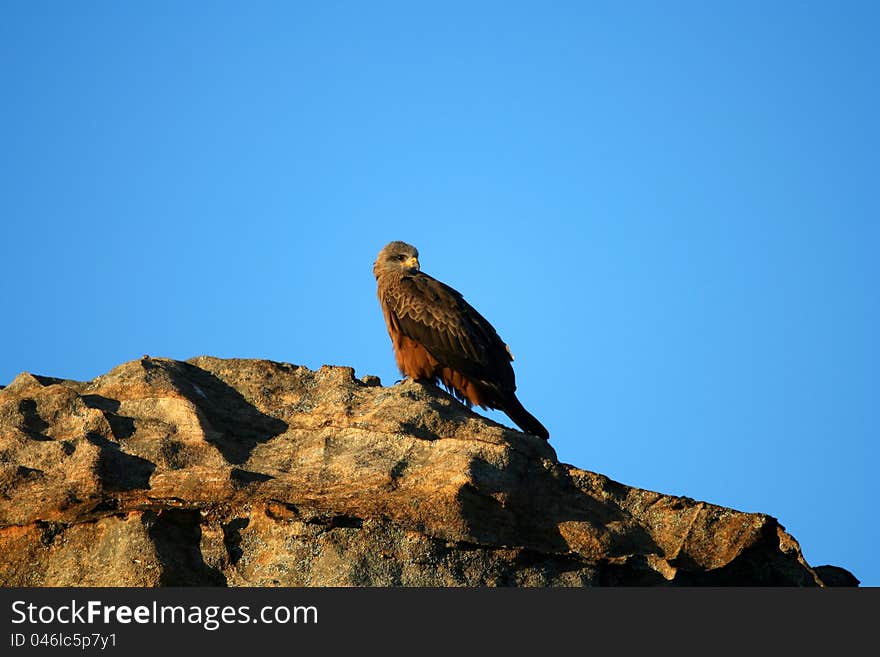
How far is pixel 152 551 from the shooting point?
424 inches

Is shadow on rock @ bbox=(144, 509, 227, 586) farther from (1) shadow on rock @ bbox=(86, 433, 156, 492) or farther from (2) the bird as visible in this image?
(2) the bird

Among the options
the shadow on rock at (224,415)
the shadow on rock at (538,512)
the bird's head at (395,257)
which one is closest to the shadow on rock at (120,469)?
the shadow on rock at (224,415)

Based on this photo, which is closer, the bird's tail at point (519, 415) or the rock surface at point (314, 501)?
the rock surface at point (314, 501)

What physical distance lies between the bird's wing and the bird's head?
2.42 ft

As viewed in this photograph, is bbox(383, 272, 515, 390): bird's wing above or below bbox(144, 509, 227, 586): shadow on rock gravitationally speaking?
above

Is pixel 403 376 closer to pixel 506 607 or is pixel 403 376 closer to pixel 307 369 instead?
pixel 307 369

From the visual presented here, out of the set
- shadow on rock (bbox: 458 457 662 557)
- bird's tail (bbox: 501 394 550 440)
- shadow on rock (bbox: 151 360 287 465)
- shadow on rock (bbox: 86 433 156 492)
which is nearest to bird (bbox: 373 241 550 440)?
bird's tail (bbox: 501 394 550 440)

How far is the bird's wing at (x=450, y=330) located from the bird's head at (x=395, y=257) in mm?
739

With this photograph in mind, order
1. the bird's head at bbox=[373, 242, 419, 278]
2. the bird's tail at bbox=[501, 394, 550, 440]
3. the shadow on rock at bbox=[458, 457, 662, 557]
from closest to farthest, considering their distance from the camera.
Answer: the shadow on rock at bbox=[458, 457, 662, 557] → the bird's tail at bbox=[501, 394, 550, 440] → the bird's head at bbox=[373, 242, 419, 278]

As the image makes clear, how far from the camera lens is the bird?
19.0m

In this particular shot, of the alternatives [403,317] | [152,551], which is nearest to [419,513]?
[152,551]

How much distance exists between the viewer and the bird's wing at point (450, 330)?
19047 mm

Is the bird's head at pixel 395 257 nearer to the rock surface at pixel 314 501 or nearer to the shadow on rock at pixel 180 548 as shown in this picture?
the rock surface at pixel 314 501

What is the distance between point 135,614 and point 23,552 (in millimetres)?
1751
